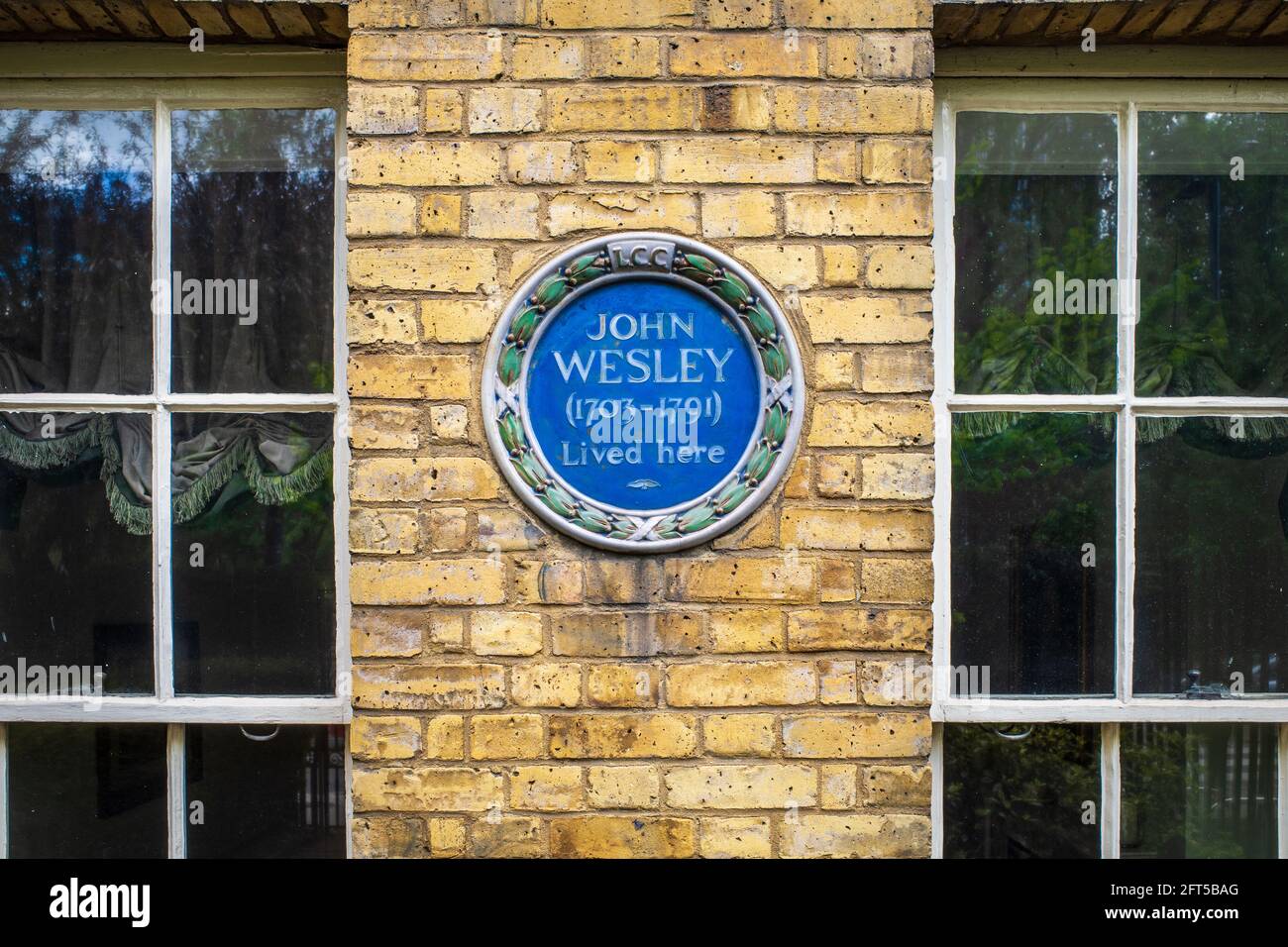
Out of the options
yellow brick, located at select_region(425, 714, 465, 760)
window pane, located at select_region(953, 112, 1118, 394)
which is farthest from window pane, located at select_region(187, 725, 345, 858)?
window pane, located at select_region(953, 112, 1118, 394)

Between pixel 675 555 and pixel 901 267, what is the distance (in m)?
0.74

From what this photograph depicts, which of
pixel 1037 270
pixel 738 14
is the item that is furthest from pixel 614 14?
pixel 1037 270

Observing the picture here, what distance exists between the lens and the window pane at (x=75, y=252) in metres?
2.03

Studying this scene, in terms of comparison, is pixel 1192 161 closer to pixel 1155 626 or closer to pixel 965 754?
pixel 1155 626

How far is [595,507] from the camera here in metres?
1.80

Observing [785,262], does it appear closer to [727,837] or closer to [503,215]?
[503,215]

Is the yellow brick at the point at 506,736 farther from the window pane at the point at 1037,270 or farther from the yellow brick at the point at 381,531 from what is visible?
the window pane at the point at 1037,270

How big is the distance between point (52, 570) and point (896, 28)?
2167mm

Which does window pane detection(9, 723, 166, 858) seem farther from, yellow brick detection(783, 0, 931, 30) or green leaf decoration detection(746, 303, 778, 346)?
yellow brick detection(783, 0, 931, 30)

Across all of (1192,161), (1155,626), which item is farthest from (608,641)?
(1192,161)

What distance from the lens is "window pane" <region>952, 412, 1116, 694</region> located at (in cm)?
201

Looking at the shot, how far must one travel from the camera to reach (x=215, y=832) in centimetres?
201

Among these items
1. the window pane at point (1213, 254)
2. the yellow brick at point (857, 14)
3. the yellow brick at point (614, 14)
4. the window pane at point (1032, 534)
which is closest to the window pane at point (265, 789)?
the window pane at point (1032, 534)

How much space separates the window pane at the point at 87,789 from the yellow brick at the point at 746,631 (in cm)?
128
